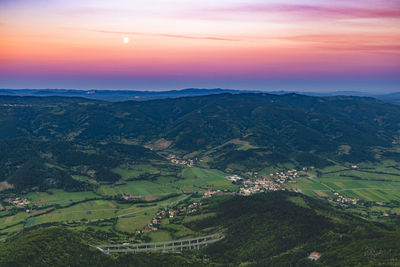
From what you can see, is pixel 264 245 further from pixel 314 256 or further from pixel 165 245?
pixel 165 245

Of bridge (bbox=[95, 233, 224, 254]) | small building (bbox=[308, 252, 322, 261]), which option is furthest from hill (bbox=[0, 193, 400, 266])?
bridge (bbox=[95, 233, 224, 254])

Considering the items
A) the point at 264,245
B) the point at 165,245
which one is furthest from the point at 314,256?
the point at 165,245

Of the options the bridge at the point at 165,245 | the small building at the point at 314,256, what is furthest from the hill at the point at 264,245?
the bridge at the point at 165,245

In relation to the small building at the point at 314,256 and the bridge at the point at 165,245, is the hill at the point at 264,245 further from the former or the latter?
the bridge at the point at 165,245

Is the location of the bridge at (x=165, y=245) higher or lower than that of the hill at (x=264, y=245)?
lower

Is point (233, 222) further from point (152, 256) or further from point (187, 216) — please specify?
point (152, 256)

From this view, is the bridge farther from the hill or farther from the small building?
the small building

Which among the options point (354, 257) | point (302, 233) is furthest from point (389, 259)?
point (302, 233)

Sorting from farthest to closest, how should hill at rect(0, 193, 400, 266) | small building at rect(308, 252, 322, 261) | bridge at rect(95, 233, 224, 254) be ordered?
bridge at rect(95, 233, 224, 254), small building at rect(308, 252, 322, 261), hill at rect(0, 193, 400, 266)
